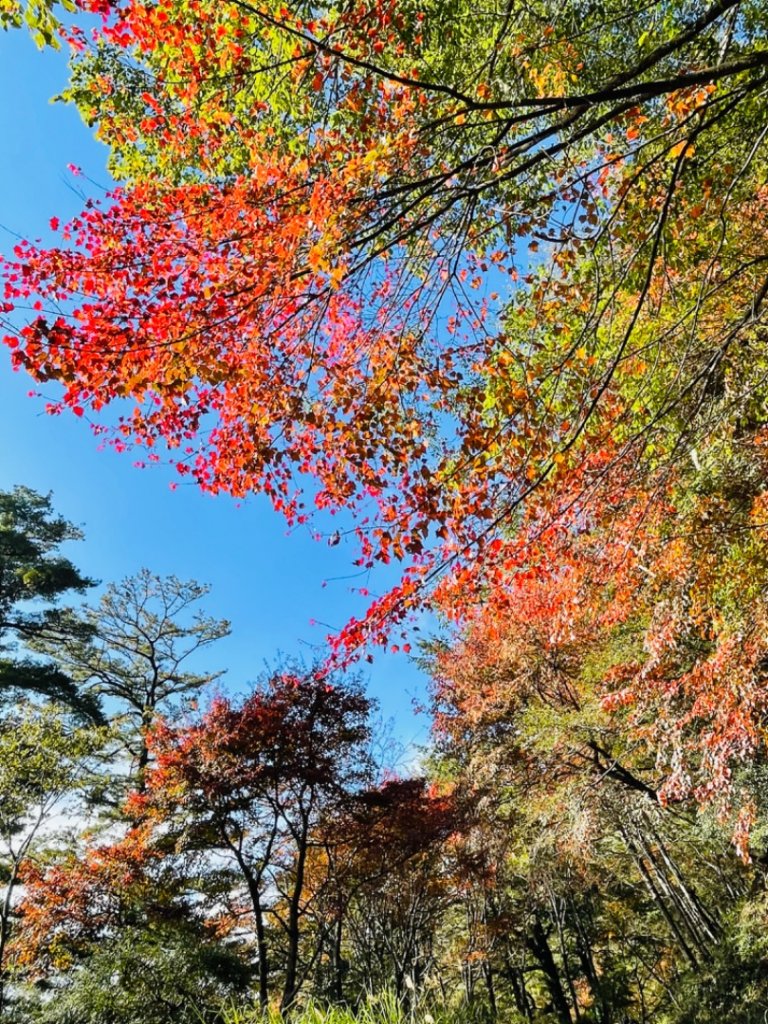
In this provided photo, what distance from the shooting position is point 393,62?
441 cm

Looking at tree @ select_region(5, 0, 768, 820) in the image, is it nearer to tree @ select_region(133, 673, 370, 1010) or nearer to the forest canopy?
the forest canopy

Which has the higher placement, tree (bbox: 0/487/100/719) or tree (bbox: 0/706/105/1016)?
tree (bbox: 0/487/100/719)

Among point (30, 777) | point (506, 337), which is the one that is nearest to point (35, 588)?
point (30, 777)

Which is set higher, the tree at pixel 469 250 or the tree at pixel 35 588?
the tree at pixel 35 588

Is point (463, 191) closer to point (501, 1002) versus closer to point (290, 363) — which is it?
point (290, 363)

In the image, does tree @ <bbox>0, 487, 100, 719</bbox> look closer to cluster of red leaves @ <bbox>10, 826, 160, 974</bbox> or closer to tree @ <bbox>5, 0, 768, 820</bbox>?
cluster of red leaves @ <bbox>10, 826, 160, 974</bbox>

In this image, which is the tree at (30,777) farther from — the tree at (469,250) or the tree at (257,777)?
the tree at (469,250)

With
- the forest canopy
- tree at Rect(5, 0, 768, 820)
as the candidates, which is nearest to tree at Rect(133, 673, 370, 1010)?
the forest canopy

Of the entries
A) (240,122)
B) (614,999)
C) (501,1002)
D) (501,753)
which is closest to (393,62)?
(240,122)

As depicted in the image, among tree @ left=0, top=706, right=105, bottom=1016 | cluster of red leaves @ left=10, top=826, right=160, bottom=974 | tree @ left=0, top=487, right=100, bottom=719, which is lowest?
cluster of red leaves @ left=10, top=826, right=160, bottom=974

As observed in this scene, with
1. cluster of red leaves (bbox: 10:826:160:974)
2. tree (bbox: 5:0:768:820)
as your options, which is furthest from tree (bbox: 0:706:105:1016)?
tree (bbox: 5:0:768:820)

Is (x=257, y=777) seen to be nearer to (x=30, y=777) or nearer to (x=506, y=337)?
(x=30, y=777)

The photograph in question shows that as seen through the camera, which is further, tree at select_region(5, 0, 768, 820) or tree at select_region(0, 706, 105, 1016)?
tree at select_region(0, 706, 105, 1016)

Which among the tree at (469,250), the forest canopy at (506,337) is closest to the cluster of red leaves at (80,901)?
the forest canopy at (506,337)
